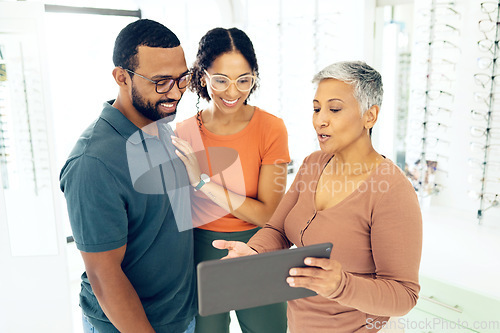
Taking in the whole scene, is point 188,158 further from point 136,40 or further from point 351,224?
point 351,224

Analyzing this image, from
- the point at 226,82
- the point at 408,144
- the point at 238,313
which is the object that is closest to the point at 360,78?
the point at 226,82

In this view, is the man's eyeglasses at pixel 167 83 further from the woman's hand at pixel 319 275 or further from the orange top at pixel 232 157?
the woman's hand at pixel 319 275

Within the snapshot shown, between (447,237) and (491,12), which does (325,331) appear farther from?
(491,12)

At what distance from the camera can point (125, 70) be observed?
1072 millimetres

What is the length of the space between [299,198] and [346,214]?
0.64 ft

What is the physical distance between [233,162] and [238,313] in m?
0.57

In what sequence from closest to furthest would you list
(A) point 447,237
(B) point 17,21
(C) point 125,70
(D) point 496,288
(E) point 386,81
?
(C) point 125,70 < (D) point 496,288 < (B) point 17,21 < (A) point 447,237 < (E) point 386,81

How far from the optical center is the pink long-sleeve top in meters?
0.89

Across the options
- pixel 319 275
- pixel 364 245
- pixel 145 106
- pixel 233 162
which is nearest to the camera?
pixel 319 275

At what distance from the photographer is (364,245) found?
3.20 ft

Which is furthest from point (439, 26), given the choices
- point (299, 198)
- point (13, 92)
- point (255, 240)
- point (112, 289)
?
point (13, 92)

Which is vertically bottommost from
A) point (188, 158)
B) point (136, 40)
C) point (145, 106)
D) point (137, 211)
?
point (137, 211)

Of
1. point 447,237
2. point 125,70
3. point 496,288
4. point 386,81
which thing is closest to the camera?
point 125,70

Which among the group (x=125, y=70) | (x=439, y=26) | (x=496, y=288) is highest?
(x=439, y=26)
